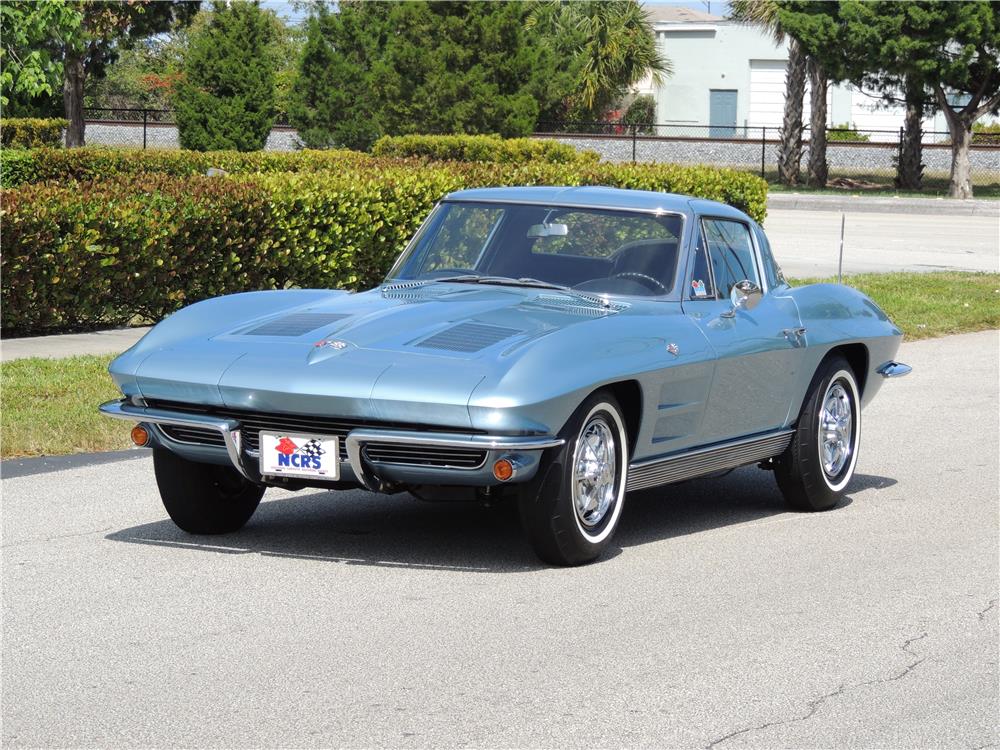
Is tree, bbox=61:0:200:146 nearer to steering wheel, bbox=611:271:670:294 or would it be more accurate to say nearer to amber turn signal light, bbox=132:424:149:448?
steering wheel, bbox=611:271:670:294

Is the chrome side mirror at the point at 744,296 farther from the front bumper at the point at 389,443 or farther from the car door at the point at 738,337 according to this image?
the front bumper at the point at 389,443

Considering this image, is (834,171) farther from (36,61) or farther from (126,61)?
(126,61)

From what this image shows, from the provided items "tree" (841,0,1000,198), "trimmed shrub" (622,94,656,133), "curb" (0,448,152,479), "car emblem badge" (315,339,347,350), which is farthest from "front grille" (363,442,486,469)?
"trimmed shrub" (622,94,656,133)

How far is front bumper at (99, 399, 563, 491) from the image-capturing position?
6172mm

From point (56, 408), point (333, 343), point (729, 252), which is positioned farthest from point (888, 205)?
point (333, 343)

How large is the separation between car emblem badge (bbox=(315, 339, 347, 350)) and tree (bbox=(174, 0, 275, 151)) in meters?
40.4

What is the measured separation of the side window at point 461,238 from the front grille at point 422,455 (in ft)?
5.83

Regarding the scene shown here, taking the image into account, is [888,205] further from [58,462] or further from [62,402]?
[58,462]

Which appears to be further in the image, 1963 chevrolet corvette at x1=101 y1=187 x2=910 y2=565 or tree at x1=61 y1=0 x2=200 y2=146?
tree at x1=61 y1=0 x2=200 y2=146

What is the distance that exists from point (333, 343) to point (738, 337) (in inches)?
82.7

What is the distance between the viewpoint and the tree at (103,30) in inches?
1812

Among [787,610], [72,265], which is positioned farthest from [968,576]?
[72,265]

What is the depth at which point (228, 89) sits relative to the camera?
155ft

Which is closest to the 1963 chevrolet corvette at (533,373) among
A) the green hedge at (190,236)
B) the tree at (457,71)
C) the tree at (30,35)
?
the green hedge at (190,236)
